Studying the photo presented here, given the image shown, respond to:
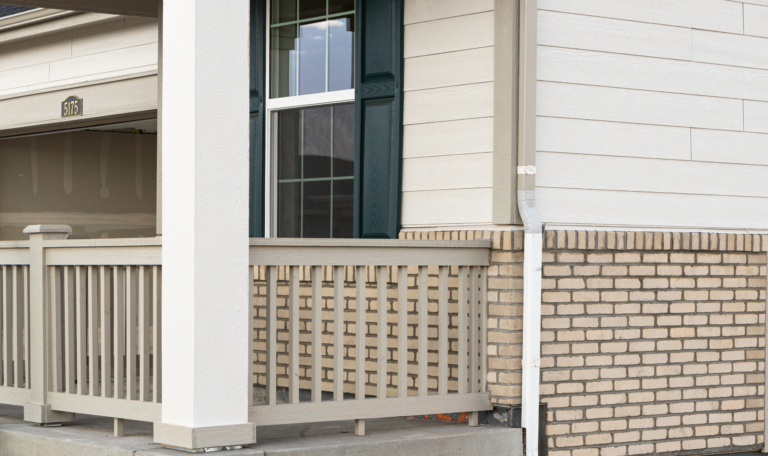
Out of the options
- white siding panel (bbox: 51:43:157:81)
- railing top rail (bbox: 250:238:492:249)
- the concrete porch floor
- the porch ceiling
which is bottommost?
the concrete porch floor

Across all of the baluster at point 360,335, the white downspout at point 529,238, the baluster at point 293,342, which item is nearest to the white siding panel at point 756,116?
the white downspout at point 529,238

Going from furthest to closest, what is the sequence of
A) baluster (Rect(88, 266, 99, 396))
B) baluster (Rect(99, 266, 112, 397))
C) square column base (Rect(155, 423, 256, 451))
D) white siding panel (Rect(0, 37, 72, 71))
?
white siding panel (Rect(0, 37, 72, 71)), baluster (Rect(88, 266, 99, 396)), baluster (Rect(99, 266, 112, 397)), square column base (Rect(155, 423, 256, 451))

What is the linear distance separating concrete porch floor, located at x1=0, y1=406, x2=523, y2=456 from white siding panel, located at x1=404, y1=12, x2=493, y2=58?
90.8 inches

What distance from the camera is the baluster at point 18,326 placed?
5964 millimetres

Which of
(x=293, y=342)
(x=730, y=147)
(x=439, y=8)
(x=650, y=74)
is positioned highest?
(x=439, y=8)

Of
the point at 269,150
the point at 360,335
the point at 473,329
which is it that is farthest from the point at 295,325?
the point at 269,150

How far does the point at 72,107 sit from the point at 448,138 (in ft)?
15.5

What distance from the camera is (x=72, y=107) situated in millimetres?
9227

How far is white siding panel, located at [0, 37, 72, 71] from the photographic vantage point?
30.4ft

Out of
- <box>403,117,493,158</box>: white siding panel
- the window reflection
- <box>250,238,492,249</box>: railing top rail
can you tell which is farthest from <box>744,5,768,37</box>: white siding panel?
the window reflection

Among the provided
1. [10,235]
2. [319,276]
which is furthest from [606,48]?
[10,235]

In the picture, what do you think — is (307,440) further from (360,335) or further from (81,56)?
(81,56)

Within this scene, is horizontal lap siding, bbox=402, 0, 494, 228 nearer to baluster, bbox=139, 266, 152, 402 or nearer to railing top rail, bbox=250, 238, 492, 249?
railing top rail, bbox=250, 238, 492, 249

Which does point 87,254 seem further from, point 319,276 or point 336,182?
point 336,182
